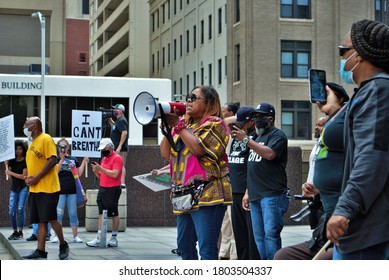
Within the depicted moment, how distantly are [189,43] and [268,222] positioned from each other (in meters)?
46.7

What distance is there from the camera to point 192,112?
19.2 feet

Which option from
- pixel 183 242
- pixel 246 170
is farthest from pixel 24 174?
pixel 183 242

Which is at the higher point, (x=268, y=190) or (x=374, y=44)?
(x=374, y=44)

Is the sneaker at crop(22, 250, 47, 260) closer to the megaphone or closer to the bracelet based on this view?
the megaphone

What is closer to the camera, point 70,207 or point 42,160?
point 42,160

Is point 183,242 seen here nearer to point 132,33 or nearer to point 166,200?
point 166,200

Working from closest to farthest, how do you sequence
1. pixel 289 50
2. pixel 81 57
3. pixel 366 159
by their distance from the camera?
pixel 366 159 < pixel 289 50 < pixel 81 57

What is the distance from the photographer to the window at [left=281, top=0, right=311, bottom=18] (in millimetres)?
42844

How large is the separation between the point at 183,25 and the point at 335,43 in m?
14.4

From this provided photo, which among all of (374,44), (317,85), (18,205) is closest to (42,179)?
(18,205)

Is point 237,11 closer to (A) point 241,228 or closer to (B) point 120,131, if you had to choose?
(B) point 120,131

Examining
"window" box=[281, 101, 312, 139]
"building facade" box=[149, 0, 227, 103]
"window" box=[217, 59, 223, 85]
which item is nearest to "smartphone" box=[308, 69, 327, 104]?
"window" box=[281, 101, 312, 139]

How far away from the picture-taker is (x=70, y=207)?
40.5 feet

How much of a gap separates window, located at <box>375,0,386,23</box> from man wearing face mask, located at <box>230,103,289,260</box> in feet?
124
